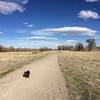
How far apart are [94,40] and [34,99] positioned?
161 m

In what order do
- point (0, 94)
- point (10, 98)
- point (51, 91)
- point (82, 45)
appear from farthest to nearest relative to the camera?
1. point (82, 45)
2. point (51, 91)
3. point (0, 94)
4. point (10, 98)

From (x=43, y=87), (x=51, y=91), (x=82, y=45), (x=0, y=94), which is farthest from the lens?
(x=82, y=45)

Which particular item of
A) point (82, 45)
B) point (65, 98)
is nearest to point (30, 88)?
point (65, 98)

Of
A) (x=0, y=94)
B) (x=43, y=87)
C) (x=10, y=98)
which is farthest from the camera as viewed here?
(x=43, y=87)

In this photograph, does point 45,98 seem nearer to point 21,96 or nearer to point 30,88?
point 21,96

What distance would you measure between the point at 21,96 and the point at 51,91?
167 centimetres

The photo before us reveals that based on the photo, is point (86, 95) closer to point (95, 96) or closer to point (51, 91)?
point (95, 96)

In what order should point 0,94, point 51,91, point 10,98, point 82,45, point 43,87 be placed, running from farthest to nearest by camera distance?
point 82,45
point 43,87
point 51,91
point 0,94
point 10,98

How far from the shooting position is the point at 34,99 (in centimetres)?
806

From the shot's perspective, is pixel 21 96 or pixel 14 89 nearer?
pixel 21 96

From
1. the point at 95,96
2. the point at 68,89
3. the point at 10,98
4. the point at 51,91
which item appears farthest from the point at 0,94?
the point at 95,96

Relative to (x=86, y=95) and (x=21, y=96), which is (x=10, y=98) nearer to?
(x=21, y=96)

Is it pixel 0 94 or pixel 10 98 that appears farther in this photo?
pixel 0 94

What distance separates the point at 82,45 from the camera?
160 meters
